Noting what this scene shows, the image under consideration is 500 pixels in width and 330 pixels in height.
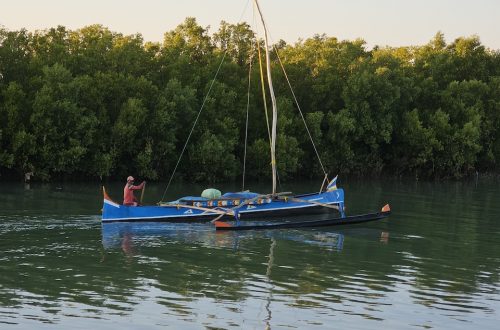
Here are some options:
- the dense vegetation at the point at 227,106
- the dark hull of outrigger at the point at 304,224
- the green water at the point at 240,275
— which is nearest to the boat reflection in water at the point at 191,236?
the green water at the point at 240,275

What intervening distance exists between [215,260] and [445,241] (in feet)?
46.9

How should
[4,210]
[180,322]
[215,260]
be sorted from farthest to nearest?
[4,210]
[215,260]
[180,322]

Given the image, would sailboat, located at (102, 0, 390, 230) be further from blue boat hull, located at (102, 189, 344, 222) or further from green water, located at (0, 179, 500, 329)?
green water, located at (0, 179, 500, 329)

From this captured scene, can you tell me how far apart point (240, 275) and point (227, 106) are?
159 feet

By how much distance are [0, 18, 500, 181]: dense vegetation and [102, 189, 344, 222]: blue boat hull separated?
26144 millimetres

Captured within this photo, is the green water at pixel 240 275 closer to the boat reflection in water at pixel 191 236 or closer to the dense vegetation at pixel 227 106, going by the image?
the boat reflection in water at pixel 191 236

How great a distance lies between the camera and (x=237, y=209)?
40969 mm

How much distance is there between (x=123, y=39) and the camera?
7381cm

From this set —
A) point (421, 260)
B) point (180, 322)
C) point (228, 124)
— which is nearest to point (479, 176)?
point (228, 124)


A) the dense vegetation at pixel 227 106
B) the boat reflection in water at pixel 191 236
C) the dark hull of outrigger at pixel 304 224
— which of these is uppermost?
the dense vegetation at pixel 227 106

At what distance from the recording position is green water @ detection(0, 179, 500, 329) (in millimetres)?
21953

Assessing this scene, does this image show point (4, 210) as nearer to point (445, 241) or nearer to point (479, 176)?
point (445, 241)

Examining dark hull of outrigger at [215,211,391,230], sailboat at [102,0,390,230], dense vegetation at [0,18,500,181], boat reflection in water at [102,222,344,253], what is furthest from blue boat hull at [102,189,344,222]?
dense vegetation at [0,18,500,181]

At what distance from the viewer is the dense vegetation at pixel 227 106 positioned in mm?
64688
